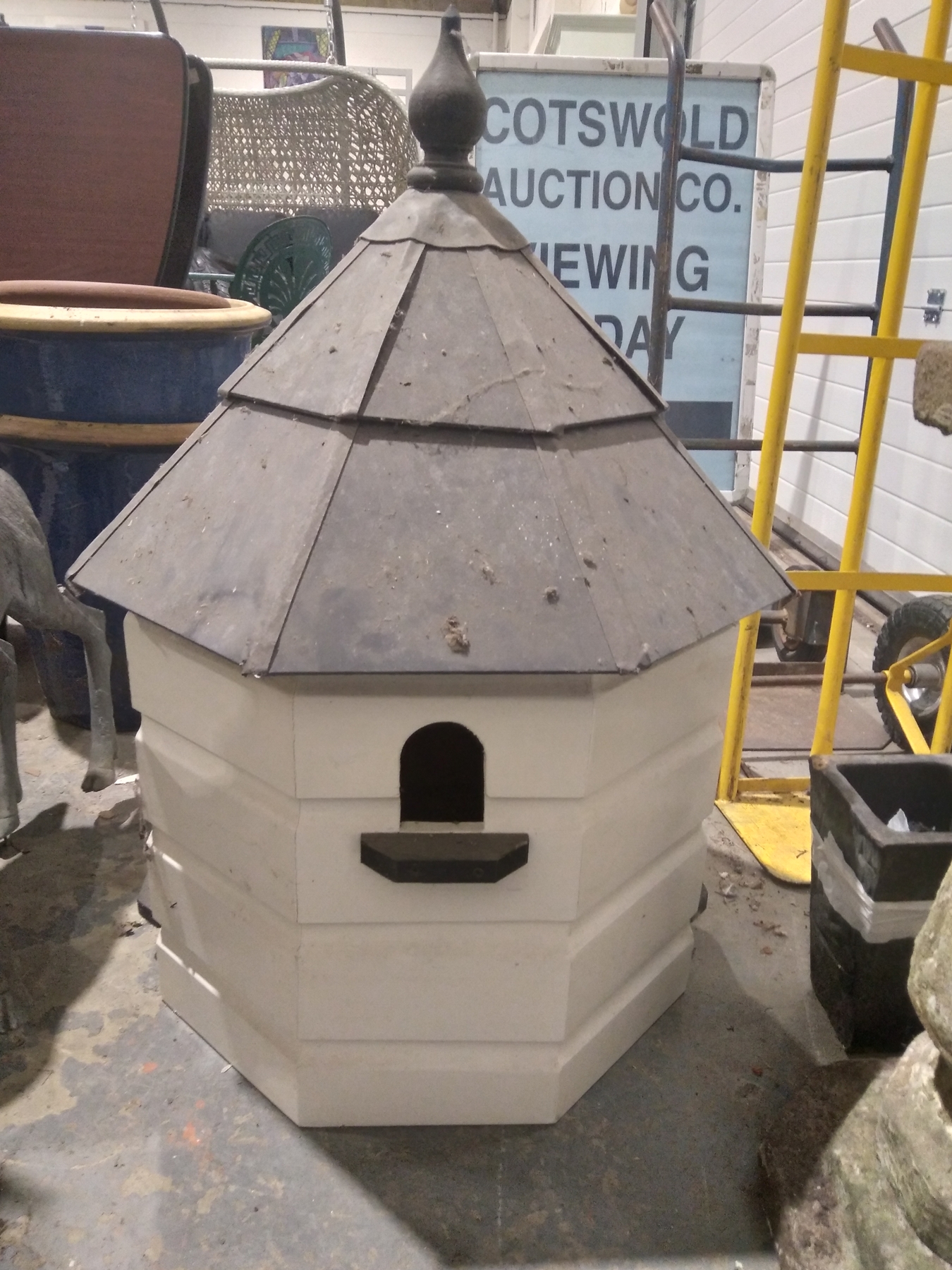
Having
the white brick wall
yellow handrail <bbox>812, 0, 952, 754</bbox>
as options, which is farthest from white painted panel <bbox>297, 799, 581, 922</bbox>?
the white brick wall

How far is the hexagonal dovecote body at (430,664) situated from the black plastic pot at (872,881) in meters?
0.29

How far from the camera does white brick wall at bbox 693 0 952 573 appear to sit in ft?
11.3

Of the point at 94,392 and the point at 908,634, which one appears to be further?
the point at 908,634

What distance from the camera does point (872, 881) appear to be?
153 centimetres

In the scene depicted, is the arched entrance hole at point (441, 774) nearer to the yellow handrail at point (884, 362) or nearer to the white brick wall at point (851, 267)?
the yellow handrail at point (884, 362)

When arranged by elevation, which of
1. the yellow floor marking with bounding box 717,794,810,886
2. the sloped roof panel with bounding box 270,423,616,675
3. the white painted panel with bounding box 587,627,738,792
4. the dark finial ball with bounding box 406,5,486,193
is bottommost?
the yellow floor marking with bounding box 717,794,810,886

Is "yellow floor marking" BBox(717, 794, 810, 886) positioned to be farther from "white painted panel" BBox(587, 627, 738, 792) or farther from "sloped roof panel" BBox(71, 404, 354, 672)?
"sloped roof panel" BBox(71, 404, 354, 672)

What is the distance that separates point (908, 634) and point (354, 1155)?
Answer: 7.10 feet

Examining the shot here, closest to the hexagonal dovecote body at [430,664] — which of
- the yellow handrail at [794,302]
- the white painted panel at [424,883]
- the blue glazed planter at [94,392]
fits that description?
the white painted panel at [424,883]

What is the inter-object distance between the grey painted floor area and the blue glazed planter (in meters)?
1.18

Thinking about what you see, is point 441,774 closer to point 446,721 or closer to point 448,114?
point 446,721

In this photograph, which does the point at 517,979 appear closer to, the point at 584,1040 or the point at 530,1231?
the point at 584,1040

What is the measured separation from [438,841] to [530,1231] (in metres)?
0.59

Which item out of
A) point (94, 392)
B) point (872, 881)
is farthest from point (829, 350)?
point (94, 392)
